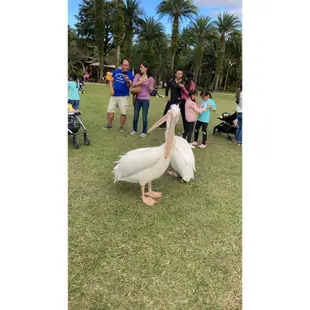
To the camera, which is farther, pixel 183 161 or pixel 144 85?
pixel 144 85

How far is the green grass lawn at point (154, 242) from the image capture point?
188 cm

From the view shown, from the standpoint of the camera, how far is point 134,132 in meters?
5.96

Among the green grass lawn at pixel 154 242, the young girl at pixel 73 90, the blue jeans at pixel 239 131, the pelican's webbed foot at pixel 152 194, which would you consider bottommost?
the green grass lawn at pixel 154 242

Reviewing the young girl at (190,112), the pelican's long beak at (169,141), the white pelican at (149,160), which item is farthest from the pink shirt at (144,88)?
the pelican's long beak at (169,141)

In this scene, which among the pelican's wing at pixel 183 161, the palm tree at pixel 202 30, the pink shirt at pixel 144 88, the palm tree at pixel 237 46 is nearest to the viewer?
the pelican's wing at pixel 183 161

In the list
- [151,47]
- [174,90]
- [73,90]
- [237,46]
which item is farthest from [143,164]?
[151,47]

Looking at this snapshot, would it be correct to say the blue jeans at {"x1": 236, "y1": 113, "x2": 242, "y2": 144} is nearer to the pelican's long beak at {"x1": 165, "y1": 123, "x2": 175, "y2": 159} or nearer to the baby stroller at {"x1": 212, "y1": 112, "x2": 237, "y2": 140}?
the baby stroller at {"x1": 212, "y1": 112, "x2": 237, "y2": 140}

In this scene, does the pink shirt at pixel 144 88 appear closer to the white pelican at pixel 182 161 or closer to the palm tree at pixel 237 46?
the palm tree at pixel 237 46

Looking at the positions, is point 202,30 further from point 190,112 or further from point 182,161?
point 182,161

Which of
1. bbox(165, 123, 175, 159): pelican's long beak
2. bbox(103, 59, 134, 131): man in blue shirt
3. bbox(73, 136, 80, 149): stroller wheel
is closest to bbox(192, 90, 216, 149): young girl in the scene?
bbox(103, 59, 134, 131): man in blue shirt

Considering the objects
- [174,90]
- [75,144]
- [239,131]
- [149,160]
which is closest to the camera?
[149,160]

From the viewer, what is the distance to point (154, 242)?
2434mm

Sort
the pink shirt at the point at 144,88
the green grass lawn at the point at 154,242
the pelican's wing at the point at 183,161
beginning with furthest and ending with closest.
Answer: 1. the pink shirt at the point at 144,88
2. the pelican's wing at the point at 183,161
3. the green grass lawn at the point at 154,242
